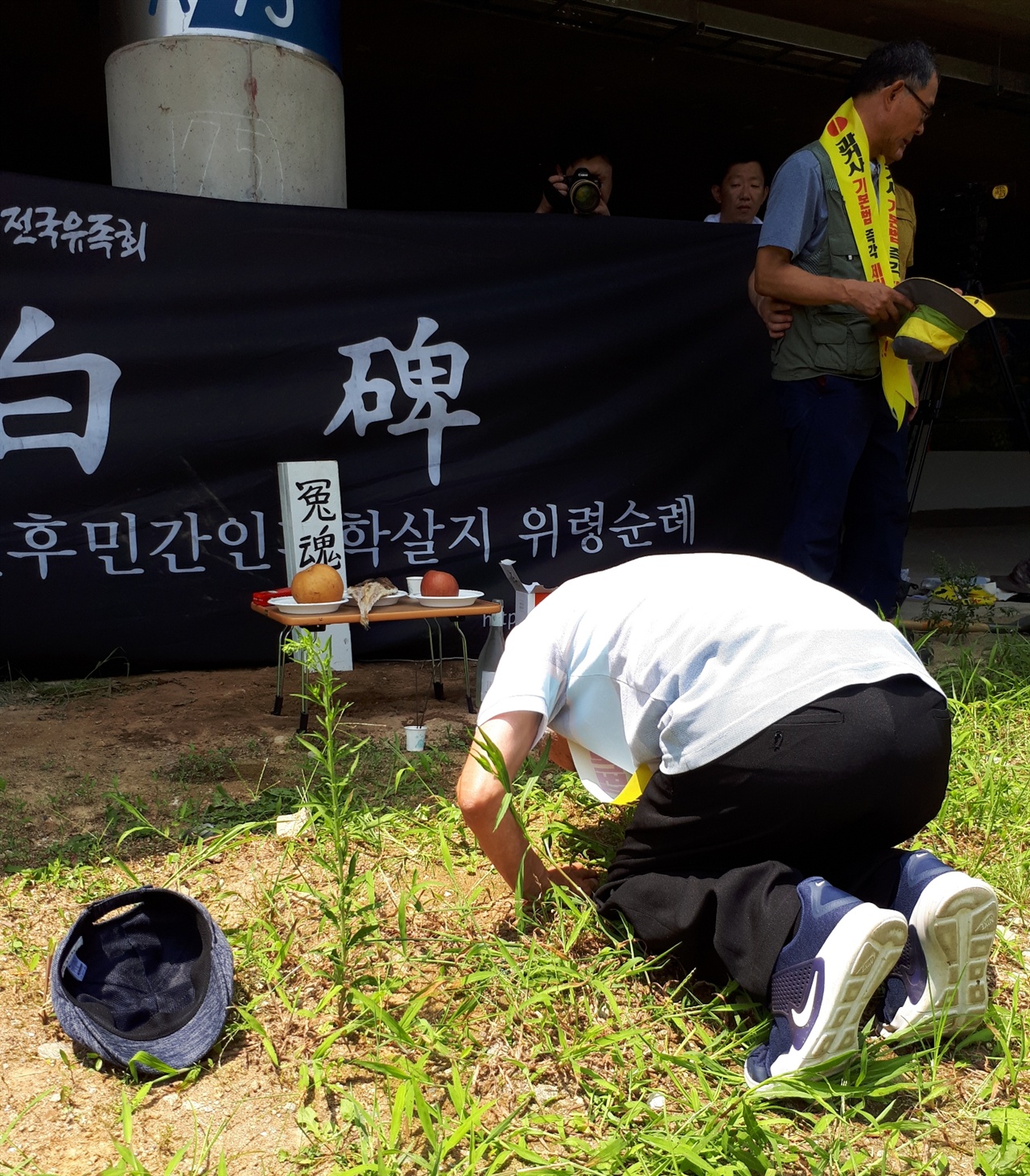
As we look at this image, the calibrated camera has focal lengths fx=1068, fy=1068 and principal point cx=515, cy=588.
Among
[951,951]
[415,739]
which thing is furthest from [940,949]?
[415,739]

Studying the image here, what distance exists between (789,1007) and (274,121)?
133 inches

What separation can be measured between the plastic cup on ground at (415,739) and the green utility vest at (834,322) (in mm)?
1642

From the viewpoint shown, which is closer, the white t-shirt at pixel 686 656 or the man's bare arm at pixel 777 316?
the white t-shirt at pixel 686 656

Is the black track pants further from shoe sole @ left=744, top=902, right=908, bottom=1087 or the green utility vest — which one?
the green utility vest

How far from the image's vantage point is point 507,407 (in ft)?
13.1

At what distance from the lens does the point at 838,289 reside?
3.25m

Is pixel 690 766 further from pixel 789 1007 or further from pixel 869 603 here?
pixel 869 603

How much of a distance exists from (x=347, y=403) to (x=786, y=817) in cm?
258

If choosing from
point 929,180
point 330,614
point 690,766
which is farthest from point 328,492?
point 929,180

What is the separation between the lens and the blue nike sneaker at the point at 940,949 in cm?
154

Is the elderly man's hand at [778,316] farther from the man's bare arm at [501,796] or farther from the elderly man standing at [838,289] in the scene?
the man's bare arm at [501,796]

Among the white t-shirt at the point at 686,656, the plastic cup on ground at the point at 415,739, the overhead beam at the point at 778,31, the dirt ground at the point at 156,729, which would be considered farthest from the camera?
the overhead beam at the point at 778,31

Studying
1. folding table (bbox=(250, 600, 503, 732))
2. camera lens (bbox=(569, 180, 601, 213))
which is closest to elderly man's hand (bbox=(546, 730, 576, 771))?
folding table (bbox=(250, 600, 503, 732))

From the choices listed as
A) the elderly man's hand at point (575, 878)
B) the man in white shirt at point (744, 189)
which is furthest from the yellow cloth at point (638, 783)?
the man in white shirt at point (744, 189)
